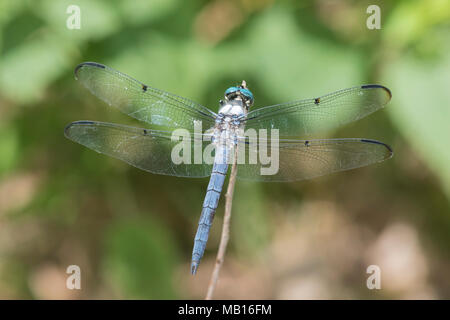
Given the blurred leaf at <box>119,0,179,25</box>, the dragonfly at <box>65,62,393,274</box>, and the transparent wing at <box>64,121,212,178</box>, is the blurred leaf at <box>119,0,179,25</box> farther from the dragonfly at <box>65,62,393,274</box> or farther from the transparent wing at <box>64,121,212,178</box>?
the transparent wing at <box>64,121,212,178</box>

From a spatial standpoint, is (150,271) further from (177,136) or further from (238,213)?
(177,136)

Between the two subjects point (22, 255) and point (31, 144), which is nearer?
point (31, 144)

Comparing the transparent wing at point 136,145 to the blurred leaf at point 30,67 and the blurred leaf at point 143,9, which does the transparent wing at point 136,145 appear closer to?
the blurred leaf at point 30,67

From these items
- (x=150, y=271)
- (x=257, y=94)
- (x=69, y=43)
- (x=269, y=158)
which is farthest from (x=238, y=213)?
(x=69, y=43)

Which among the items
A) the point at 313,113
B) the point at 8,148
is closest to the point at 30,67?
the point at 8,148

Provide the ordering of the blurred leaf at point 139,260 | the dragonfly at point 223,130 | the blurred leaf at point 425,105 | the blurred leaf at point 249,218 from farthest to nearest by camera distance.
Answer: the blurred leaf at point 249,218, the blurred leaf at point 139,260, the blurred leaf at point 425,105, the dragonfly at point 223,130

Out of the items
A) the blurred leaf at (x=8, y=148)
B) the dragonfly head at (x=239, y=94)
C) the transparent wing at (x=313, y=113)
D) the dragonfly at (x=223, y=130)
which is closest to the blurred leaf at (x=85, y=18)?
the dragonfly at (x=223, y=130)

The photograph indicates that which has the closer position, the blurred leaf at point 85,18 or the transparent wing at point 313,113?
the transparent wing at point 313,113
